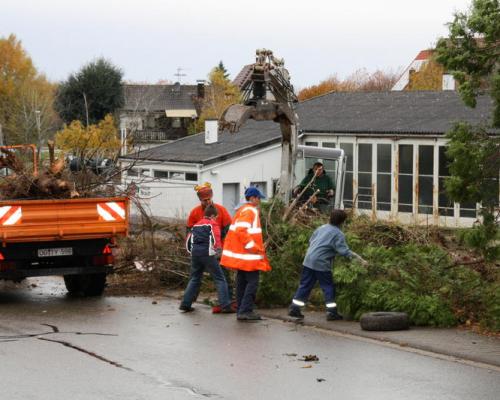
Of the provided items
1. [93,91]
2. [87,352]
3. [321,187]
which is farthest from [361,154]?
[93,91]

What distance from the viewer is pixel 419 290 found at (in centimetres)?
1345

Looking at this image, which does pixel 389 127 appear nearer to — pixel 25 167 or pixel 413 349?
pixel 25 167

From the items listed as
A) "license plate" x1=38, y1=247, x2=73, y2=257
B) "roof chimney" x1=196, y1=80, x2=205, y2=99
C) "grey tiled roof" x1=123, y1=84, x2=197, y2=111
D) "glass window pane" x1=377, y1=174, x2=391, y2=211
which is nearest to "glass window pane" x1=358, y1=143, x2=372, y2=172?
"glass window pane" x1=377, y1=174, x2=391, y2=211

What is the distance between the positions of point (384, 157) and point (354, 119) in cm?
324

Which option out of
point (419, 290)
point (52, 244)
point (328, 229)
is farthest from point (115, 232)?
point (419, 290)

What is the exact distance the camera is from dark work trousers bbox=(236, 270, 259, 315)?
543 inches

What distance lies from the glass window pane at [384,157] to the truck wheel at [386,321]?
28.0m

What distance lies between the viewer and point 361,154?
41.4 metres

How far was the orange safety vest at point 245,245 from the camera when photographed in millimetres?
13805

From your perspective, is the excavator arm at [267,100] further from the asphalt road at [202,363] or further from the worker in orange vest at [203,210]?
the asphalt road at [202,363]

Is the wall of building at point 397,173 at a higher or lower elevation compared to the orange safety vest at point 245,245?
higher

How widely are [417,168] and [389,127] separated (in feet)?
6.97

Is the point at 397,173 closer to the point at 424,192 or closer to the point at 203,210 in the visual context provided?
the point at 424,192

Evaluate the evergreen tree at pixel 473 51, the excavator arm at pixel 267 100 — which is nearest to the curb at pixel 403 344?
the evergreen tree at pixel 473 51
